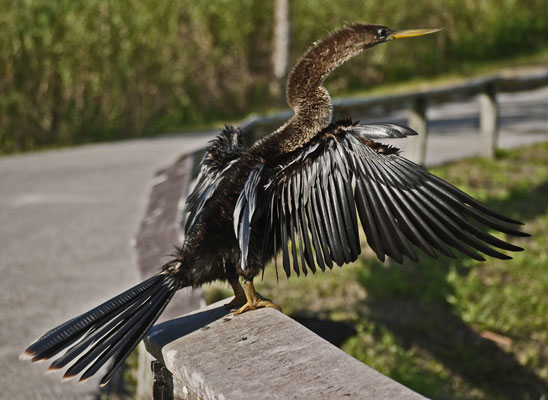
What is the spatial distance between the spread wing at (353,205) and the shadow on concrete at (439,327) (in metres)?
2.53

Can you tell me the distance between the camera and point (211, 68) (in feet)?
41.7

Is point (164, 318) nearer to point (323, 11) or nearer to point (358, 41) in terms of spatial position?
point (358, 41)

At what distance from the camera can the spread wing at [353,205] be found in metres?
2.20

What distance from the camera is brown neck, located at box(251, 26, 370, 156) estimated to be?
273 cm

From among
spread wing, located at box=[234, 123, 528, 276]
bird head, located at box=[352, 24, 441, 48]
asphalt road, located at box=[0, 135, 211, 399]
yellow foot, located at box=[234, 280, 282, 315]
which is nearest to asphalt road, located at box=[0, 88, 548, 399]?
asphalt road, located at box=[0, 135, 211, 399]

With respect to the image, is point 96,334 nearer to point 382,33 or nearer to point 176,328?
point 176,328

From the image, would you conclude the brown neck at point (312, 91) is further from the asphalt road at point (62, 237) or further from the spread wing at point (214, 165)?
the asphalt road at point (62, 237)

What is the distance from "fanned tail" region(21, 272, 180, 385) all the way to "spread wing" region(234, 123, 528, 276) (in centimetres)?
35

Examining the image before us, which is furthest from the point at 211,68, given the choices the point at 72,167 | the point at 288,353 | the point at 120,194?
the point at 288,353

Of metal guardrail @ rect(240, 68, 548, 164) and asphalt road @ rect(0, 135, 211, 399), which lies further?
metal guardrail @ rect(240, 68, 548, 164)

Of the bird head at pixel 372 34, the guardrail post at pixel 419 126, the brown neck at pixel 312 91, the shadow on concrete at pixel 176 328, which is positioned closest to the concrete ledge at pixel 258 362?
the shadow on concrete at pixel 176 328

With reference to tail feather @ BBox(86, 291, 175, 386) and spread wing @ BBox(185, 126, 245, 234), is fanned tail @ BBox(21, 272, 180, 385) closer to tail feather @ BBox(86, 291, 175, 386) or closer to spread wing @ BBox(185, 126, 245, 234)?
tail feather @ BBox(86, 291, 175, 386)

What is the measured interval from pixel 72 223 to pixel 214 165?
14.4ft

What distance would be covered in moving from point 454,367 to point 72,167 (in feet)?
19.5
